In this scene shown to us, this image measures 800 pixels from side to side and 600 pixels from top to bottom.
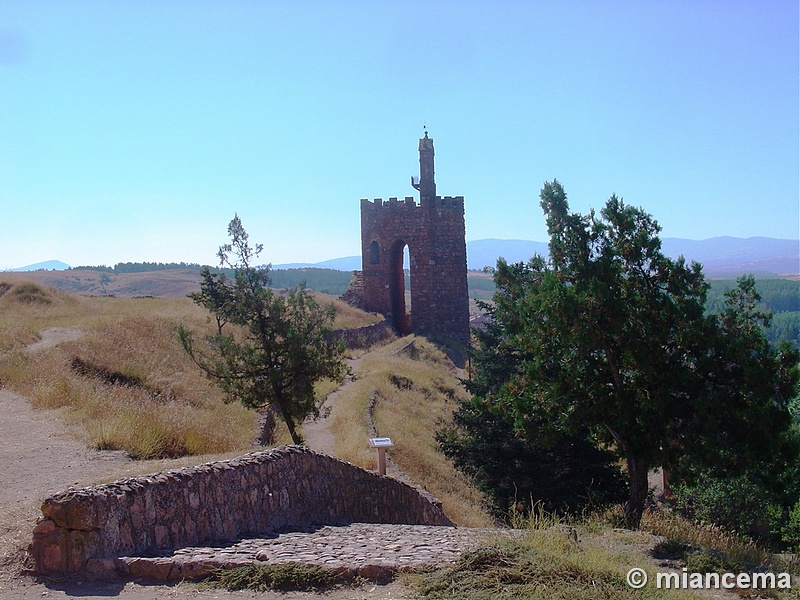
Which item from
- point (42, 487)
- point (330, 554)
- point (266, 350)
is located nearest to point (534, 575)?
point (330, 554)

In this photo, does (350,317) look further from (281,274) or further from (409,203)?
(281,274)

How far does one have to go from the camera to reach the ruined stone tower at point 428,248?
104 feet

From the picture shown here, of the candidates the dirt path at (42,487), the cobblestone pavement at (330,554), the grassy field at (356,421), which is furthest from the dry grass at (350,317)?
the cobblestone pavement at (330,554)

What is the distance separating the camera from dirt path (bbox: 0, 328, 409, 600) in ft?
17.2

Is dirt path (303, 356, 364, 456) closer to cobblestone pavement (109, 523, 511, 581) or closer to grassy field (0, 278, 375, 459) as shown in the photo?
grassy field (0, 278, 375, 459)

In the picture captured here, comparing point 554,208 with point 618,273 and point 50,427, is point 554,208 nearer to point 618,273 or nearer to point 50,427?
point 618,273

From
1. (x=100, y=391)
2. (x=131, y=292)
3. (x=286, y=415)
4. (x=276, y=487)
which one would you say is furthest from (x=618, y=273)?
(x=131, y=292)

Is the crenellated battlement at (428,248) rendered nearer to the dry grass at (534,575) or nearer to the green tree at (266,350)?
the green tree at (266,350)

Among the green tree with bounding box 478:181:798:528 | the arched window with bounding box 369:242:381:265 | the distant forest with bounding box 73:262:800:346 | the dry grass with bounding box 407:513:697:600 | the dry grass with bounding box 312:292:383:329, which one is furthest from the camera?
the distant forest with bounding box 73:262:800:346

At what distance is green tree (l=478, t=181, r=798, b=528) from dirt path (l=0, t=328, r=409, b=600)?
15.2ft

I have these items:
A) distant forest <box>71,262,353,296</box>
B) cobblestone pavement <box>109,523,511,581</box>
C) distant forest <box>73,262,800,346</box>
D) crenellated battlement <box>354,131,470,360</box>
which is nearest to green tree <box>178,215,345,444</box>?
cobblestone pavement <box>109,523,511,581</box>

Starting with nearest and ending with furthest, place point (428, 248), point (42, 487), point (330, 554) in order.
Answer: point (330, 554) → point (42, 487) → point (428, 248)

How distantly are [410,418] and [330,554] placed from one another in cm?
1232

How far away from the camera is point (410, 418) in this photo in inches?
723
